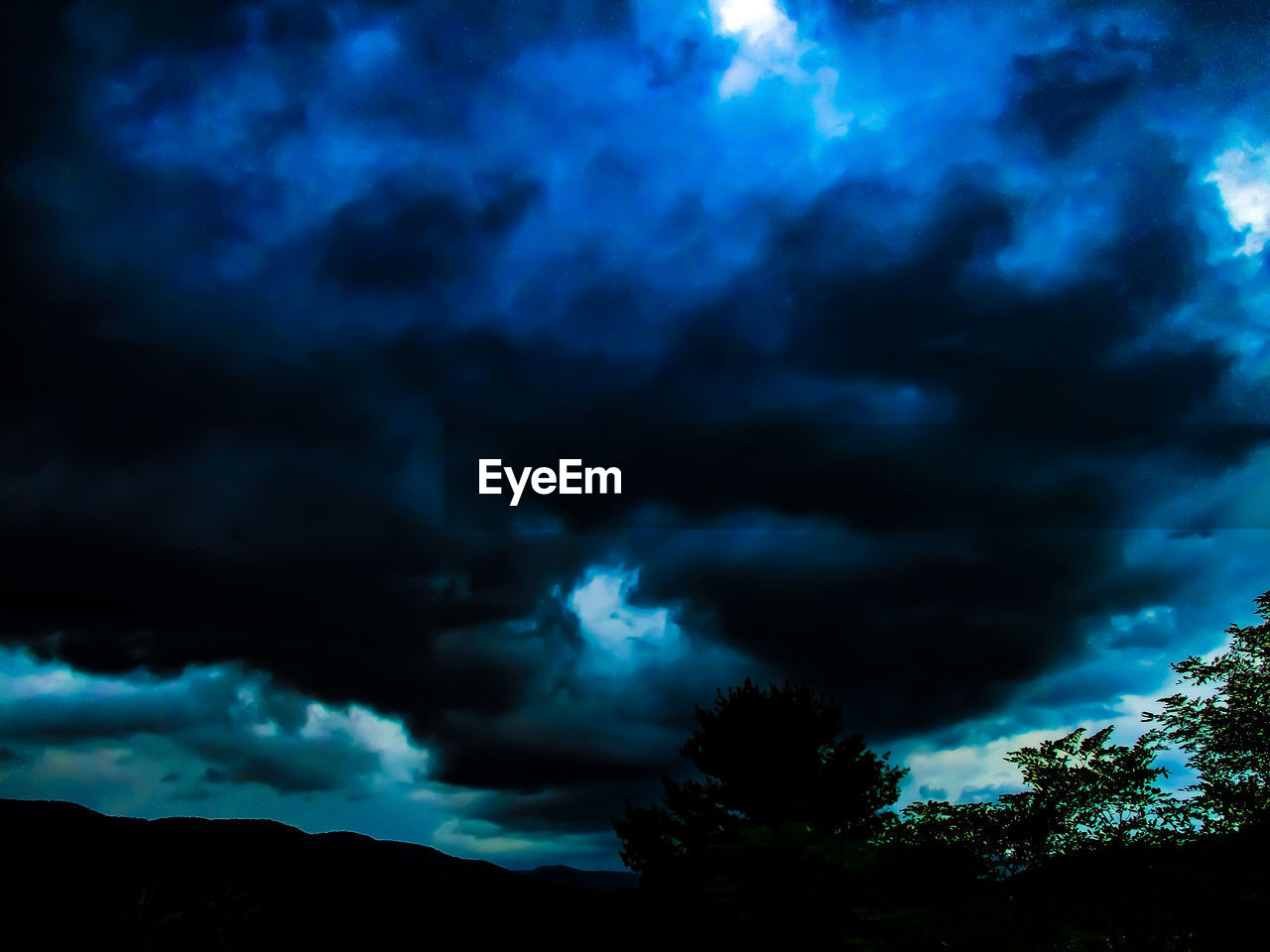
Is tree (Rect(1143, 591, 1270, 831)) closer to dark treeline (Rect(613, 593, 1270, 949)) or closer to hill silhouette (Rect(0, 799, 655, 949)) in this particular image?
dark treeline (Rect(613, 593, 1270, 949))

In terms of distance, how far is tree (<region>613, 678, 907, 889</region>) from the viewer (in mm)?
29734

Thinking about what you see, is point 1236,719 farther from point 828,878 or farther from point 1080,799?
point 828,878

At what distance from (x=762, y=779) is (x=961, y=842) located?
27.6 feet

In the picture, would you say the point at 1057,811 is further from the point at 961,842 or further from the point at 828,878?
the point at 828,878

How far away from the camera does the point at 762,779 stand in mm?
30250

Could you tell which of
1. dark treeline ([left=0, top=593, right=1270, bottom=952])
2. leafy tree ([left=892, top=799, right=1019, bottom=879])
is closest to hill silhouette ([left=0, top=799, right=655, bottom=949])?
dark treeline ([left=0, top=593, right=1270, bottom=952])

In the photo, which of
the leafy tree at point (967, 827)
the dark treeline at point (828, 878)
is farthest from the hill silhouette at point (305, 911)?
the leafy tree at point (967, 827)

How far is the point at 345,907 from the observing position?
25.9 meters

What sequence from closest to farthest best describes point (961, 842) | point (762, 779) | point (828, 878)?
point (828, 878) → point (961, 842) → point (762, 779)

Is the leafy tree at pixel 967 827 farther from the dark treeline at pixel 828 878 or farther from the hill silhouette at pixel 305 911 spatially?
the hill silhouette at pixel 305 911

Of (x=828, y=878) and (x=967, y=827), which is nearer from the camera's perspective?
(x=828, y=878)

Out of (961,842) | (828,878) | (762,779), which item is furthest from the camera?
(762,779)

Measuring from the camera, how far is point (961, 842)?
2348cm

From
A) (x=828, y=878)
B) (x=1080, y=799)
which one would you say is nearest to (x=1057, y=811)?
(x=1080, y=799)
